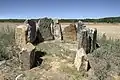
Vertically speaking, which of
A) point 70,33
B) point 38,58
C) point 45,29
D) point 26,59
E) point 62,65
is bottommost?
point 62,65

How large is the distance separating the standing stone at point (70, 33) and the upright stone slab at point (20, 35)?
3.06 meters

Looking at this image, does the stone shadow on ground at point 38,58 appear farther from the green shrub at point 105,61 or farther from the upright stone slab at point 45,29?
the upright stone slab at point 45,29

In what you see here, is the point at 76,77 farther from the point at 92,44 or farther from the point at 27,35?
the point at 27,35

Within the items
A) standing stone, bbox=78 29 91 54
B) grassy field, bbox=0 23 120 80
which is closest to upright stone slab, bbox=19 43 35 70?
grassy field, bbox=0 23 120 80

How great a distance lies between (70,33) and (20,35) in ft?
10.8

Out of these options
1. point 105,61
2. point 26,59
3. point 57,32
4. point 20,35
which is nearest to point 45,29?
point 57,32

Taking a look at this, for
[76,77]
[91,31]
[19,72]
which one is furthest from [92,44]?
[19,72]

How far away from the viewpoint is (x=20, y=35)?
35.7 feet

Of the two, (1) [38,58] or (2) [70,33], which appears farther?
(2) [70,33]

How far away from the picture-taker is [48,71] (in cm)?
848

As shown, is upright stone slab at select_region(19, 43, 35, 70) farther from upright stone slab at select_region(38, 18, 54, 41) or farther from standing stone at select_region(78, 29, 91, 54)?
upright stone slab at select_region(38, 18, 54, 41)

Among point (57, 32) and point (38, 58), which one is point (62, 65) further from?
point (57, 32)

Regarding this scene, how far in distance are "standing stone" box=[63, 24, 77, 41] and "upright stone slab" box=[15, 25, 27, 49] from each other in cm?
306

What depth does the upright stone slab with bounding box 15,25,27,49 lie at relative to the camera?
10.8 meters
